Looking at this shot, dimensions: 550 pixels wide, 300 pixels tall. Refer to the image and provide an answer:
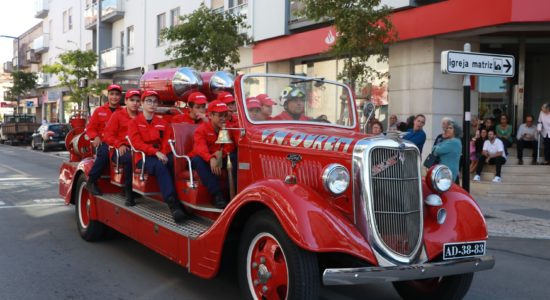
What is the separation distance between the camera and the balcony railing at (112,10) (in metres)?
31.1

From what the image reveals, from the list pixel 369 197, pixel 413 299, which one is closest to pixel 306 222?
pixel 369 197

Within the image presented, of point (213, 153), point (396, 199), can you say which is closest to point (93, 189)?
point (213, 153)

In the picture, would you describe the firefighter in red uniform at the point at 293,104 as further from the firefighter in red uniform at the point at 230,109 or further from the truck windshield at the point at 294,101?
the firefighter in red uniform at the point at 230,109

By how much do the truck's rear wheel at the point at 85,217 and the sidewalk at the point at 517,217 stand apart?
5758 millimetres

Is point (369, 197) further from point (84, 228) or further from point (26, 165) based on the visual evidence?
point (26, 165)

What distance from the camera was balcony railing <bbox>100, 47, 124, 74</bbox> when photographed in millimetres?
31609

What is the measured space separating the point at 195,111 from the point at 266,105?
1493mm

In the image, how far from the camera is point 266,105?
517cm

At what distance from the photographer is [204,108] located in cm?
636

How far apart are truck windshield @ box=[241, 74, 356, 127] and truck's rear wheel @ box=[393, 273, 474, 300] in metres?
1.68

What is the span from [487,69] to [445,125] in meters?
1.42

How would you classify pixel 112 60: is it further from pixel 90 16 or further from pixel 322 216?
pixel 322 216

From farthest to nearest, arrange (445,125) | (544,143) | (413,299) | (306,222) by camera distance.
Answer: (544,143)
(445,125)
(413,299)
(306,222)

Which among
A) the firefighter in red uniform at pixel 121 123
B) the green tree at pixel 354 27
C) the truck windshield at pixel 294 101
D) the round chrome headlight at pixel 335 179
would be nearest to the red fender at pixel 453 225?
the round chrome headlight at pixel 335 179
